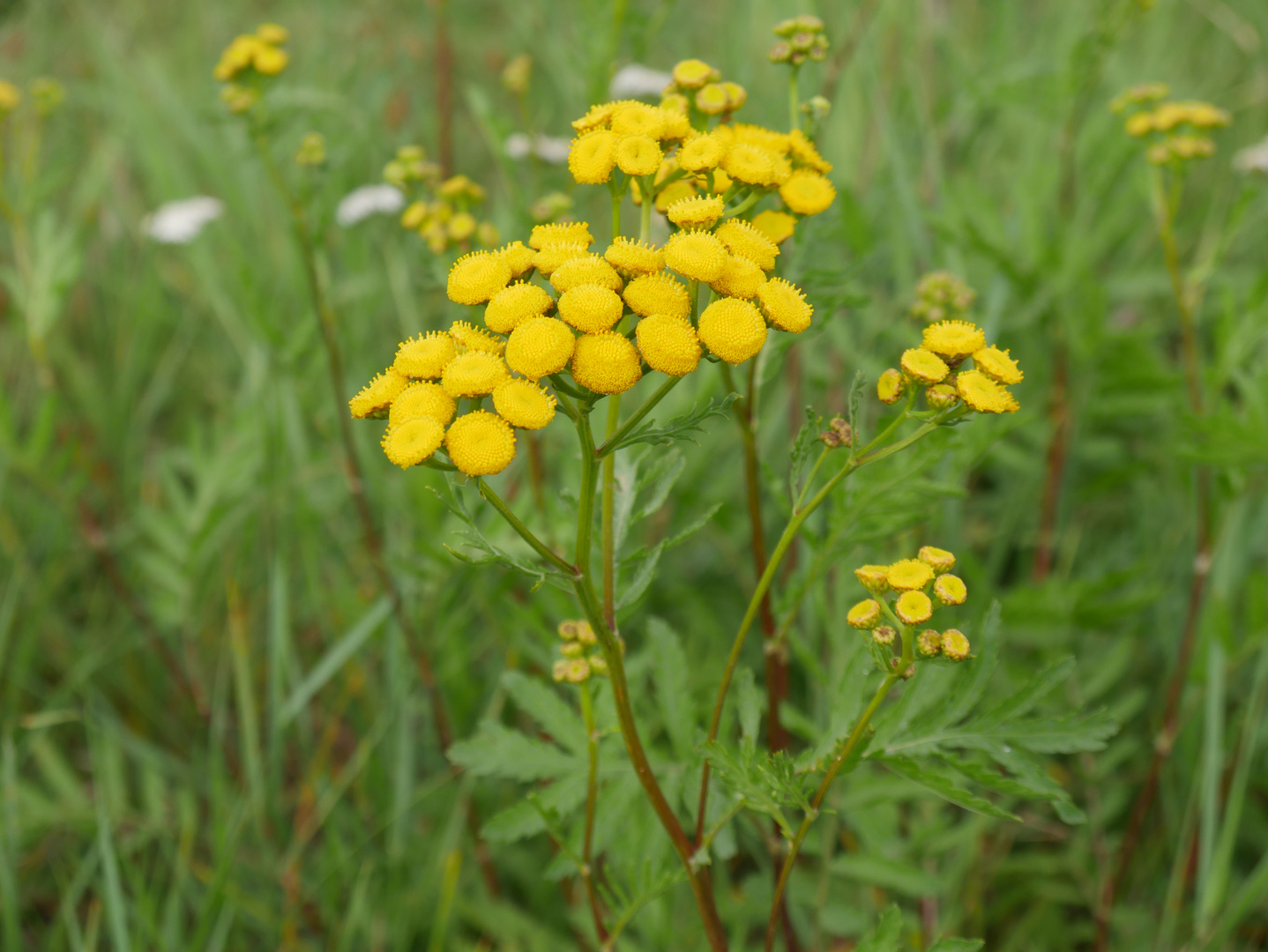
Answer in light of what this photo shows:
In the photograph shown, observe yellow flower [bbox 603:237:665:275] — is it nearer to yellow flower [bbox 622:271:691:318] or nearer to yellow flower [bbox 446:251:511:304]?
yellow flower [bbox 622:271:691:318]

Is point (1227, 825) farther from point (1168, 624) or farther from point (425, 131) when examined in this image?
point (425, 131)

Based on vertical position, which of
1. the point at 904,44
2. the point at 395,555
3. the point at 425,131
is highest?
the point at 904,44

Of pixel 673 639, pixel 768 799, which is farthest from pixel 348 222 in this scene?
pixel 768 799

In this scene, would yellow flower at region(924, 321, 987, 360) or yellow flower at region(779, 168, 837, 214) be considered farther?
yellow flower at region(779, 168, 837, 214)

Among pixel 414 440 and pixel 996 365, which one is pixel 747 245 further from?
→ pixel 414 440

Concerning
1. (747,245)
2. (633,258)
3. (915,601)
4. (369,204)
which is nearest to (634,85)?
(369,204)

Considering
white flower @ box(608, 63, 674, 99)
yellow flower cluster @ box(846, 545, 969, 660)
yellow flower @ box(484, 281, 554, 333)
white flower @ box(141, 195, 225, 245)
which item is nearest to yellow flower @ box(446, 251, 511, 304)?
yellow flower @ box(484, 281, 554, 333)

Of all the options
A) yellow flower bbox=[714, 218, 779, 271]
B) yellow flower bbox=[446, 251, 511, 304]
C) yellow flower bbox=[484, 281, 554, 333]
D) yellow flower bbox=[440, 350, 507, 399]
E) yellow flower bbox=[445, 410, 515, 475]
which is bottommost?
yellow flower bbox=[445, 410, 515, 475]
